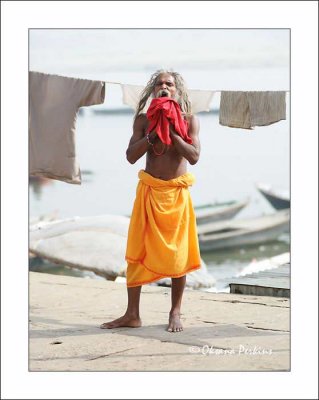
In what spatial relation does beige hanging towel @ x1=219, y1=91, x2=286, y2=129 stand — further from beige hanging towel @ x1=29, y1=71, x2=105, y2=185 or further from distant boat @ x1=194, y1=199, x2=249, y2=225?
distant boat @ x1=194, y1=199, x2=249, y2=225

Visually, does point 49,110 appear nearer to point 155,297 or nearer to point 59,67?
point 155,297

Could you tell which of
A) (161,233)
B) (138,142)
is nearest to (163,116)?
(138,142)

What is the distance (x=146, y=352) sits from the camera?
12.9 feet

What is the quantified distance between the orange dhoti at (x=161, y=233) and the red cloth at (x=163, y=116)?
0.96 ft

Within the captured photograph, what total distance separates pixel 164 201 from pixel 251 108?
122cm

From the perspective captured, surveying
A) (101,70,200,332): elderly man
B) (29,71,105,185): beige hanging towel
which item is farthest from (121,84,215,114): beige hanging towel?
(101,70,200,332): elderly man

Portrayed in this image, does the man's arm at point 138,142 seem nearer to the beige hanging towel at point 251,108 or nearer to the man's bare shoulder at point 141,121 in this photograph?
the man's bare shoulder at point 141,121

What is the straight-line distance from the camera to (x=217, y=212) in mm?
20938

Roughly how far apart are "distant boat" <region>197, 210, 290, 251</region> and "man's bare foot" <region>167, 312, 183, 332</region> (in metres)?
13.7

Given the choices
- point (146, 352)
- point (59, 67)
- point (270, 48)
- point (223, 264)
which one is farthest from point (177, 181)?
point (270, 48)

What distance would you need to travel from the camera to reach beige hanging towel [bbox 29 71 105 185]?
5.07m

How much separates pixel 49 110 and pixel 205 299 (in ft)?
5.66

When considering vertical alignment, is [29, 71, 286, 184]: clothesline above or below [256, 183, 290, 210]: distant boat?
above

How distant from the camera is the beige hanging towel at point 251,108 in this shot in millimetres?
5090
